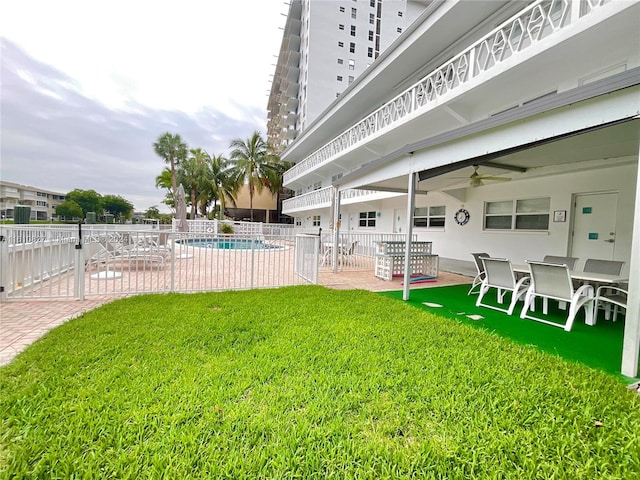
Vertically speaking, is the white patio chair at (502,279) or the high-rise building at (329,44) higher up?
the high-rise building at (329,44)

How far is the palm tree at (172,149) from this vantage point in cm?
3459

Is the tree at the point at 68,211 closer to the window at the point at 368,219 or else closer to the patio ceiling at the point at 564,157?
the window at the point at 368,219

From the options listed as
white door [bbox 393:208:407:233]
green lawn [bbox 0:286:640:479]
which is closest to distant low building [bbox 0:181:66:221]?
white door [bbox 393:208:407:233]

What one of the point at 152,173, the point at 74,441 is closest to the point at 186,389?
the point at 74,441

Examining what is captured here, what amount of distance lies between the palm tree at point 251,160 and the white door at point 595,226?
2526cm

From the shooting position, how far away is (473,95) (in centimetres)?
888

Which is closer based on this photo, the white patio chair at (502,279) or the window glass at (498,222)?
the white patio chair at (502,279)

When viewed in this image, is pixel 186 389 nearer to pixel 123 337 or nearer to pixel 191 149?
pixel 123 337

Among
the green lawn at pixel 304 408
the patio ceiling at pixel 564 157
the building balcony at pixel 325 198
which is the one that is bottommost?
the green lawn at pixel 304 408

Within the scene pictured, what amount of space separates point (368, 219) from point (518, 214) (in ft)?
31.5

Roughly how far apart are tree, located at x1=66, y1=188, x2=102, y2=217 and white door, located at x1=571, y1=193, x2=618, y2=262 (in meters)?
82.5

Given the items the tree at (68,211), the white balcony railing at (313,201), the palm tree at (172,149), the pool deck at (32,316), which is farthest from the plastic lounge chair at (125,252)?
the tree at (68,211)

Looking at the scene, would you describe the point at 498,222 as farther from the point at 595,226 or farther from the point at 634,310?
the point at 634,310

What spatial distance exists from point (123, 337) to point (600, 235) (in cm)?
1021
